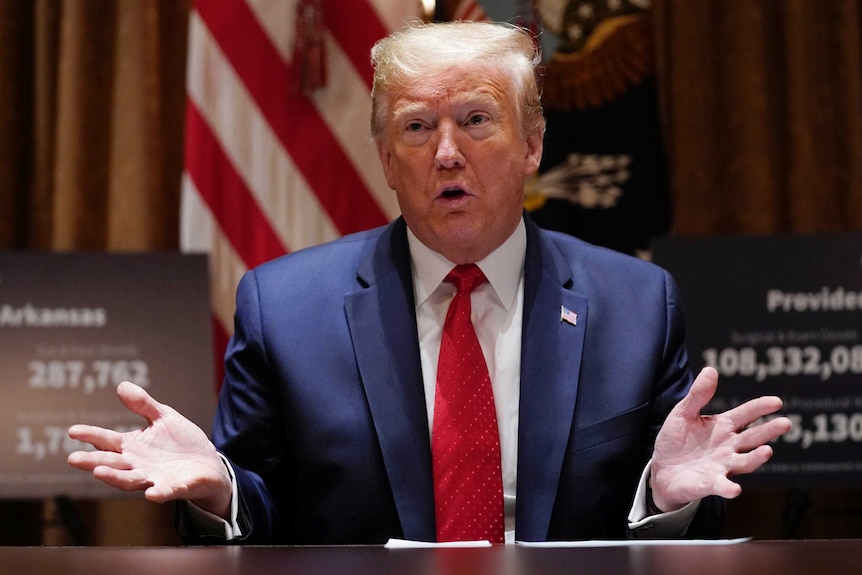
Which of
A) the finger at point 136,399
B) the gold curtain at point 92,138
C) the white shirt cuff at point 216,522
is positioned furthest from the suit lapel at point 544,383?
the gold curtain at point 92,138

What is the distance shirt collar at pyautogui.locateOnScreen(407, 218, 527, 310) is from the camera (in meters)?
2.22

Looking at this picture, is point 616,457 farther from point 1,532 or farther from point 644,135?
point 1,532

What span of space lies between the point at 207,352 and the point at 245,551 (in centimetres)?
190

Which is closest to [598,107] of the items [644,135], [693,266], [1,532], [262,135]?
[644,135]

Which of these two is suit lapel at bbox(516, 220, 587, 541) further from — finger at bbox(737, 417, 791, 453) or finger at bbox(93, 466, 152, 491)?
finger at bbox(93, 466, 152, 491)

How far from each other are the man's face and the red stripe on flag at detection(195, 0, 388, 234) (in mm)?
1284

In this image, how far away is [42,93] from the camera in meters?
3.83

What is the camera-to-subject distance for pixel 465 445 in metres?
2.04

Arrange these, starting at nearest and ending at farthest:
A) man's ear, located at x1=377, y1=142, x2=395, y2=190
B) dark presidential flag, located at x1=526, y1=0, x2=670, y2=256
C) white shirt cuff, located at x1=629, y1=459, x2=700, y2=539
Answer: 1. white shirt cuff, located at x1=629, y1=459, x2=700, y2=539
2. man's ear, located at x1=377, y1=142, x2=395, y2=190
3. dark presidential flag, located at x1=526, y1=0, x2=670, y2=256

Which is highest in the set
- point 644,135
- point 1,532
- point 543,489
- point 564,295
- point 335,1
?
point 335,1

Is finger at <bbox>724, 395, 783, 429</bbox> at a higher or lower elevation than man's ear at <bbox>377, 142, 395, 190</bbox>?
lower

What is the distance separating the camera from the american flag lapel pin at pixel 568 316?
219 cm

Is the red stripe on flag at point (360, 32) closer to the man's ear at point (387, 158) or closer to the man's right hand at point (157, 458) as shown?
the man's ear at point (387, 158)

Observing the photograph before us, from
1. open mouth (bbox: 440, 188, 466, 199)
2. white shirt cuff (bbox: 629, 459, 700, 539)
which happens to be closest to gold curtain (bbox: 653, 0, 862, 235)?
open mouth (bbox: 440, 188, 466, 199)
